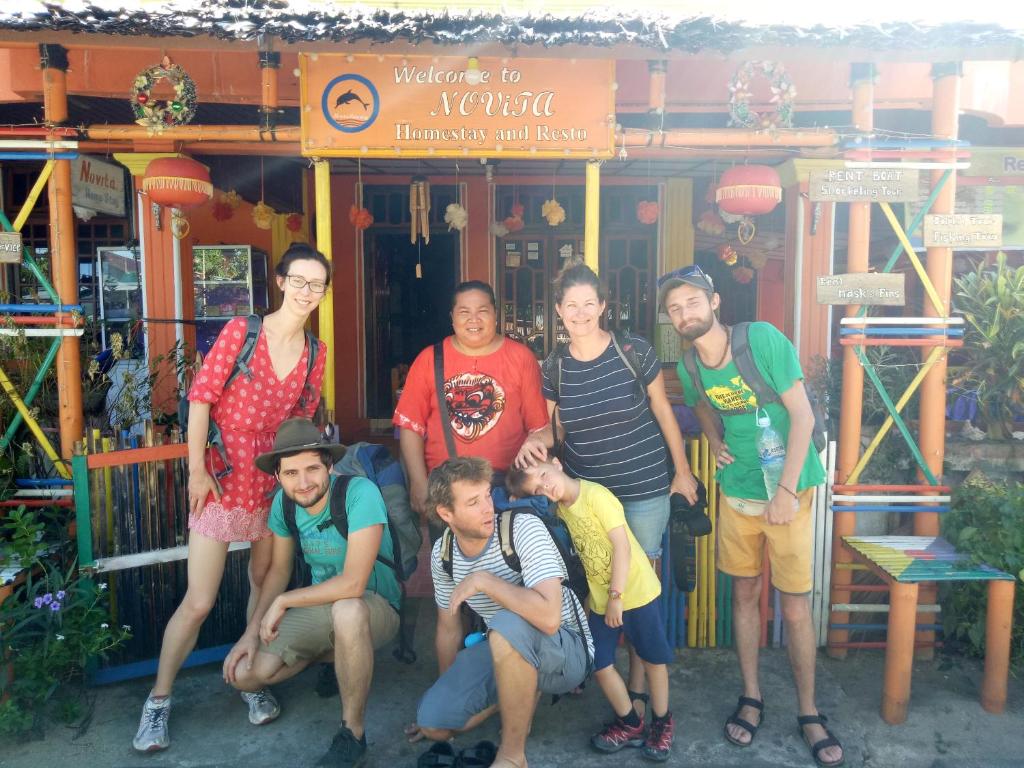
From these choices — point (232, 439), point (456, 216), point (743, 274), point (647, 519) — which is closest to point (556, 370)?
point (647, 519)

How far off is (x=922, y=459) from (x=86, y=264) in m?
7.94

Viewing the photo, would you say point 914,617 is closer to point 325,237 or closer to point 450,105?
point 450,105

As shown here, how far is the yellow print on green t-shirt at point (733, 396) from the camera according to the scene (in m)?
3.17

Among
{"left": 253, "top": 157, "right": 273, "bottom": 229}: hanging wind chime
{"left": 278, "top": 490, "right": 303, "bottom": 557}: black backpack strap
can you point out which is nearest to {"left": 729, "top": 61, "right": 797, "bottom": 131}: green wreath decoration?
{"left": 278, "top": 490, "right": 303, "bottom": 557}: black backpack strap

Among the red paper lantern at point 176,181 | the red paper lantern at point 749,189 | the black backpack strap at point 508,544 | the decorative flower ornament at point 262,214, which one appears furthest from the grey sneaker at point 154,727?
the decorative flower ornament at point 262,214

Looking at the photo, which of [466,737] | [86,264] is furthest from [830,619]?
[86,264]

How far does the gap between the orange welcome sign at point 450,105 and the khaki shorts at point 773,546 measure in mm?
2029

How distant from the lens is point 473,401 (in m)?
3.48

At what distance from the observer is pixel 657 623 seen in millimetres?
3059

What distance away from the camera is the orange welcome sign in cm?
387

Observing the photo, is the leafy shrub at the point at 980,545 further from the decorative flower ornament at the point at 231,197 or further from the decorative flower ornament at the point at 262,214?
the decorative flower ornament at the point at 231,197

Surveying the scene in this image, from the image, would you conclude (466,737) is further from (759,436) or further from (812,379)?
(812,379)

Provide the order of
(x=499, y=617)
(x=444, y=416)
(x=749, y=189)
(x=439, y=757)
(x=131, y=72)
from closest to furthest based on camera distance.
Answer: (x=499, y=617) < (x=439, y=757) < (x=444, y=416) < (x=749, y=189) < (x=131, y=72)

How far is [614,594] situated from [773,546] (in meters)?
0.81
